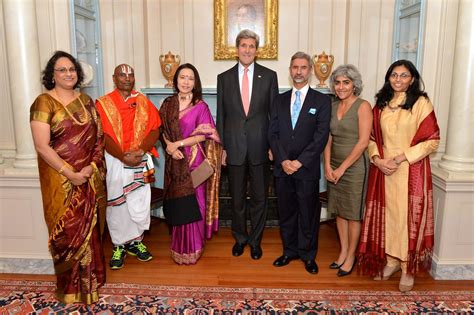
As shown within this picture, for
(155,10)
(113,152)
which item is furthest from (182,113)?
(155,10)

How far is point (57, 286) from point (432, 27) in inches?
147

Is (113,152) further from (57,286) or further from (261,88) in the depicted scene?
(261,88)

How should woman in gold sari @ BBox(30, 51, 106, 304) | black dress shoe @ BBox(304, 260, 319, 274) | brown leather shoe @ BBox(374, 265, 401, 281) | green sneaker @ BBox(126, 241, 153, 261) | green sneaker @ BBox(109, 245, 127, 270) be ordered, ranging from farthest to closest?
green sneaker @ BBox(126, 241, 153, 261) → green sneaker @ BBox(109, 245, 127, 270) → black dress shoe @ BBox(304, 260, 319, 274) → brown leather shoe @ BBox(374, 265, 401, 281) → woman in gold sari @ BBox(30, 51, 106, 304)

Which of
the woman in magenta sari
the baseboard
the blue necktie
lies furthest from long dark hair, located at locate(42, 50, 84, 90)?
the baseboard

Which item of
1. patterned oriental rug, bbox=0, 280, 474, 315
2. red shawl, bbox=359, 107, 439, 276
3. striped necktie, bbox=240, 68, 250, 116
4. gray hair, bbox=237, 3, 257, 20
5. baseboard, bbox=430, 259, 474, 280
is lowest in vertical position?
patterned oriental rug, bbox=0, 280, 474, 315

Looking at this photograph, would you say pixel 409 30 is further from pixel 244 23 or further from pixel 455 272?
→ pixel 455 272

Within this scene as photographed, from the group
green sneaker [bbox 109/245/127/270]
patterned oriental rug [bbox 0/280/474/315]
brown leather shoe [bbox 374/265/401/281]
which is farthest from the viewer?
green sneaker [bbox 109/245/127/270]

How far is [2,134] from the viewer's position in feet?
12.5

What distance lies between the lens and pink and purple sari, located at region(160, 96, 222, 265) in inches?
131

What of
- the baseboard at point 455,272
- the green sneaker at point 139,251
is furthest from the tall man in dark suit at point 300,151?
the green sneaker at point 139,251

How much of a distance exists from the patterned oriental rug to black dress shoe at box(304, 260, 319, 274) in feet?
0.93

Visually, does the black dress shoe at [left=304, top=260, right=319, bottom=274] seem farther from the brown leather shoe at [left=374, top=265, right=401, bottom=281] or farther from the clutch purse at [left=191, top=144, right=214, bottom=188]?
the clutch purse at [left=191, top=144, right=214, bottom=188]

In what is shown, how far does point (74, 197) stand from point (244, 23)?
2.95 metres

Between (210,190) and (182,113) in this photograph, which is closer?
(182,113)
